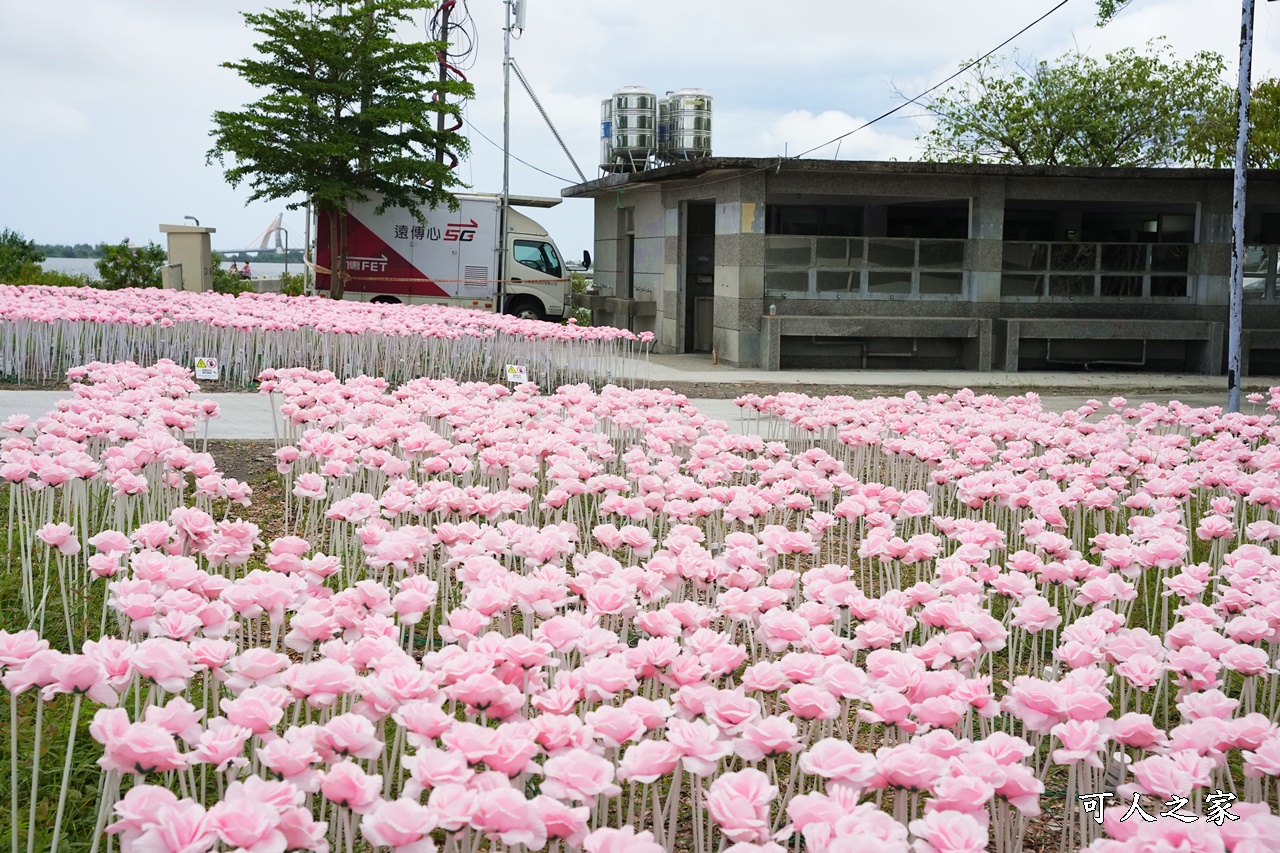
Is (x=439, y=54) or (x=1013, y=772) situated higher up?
(x=439, y=54)

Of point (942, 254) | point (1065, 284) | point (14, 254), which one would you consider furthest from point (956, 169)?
point (14, 254)

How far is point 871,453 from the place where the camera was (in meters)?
9.05

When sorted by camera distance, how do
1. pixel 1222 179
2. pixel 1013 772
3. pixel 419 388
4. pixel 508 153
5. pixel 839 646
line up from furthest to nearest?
pixel 508 153, pixel 1222 179, pixel 419 388, pixel 839 646, pixel 1013 772

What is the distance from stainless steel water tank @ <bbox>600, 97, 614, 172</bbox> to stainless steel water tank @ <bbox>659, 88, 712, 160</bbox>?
133cm

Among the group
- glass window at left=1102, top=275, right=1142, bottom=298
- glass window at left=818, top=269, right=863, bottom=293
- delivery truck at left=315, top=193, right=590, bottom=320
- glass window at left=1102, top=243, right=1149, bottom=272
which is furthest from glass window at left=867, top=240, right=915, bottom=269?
delivery truck at left=315, top=193, right=590, bottom=320

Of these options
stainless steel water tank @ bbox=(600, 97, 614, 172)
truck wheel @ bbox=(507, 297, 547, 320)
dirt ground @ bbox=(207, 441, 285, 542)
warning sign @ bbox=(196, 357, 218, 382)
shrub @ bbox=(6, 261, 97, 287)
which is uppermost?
stainless steel water tank @ bbox=(600, 97, 614, 172)

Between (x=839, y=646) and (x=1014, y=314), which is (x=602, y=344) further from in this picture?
(x=839, y=646)

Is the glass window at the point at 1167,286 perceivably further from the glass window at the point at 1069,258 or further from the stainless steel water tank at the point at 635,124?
the stainless steel water tank at the point at 635,124

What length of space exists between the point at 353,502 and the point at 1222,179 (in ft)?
66.6

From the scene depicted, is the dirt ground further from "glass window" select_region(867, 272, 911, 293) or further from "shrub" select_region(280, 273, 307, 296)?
"shrub" select_region(280, 273, 307, 296)

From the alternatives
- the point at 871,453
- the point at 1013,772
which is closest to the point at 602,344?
the point at 871,453

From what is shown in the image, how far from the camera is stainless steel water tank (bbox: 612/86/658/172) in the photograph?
29.4 meters

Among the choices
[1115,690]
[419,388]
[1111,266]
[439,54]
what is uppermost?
[439,54]

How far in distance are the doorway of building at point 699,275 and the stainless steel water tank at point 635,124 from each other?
3847 mm
